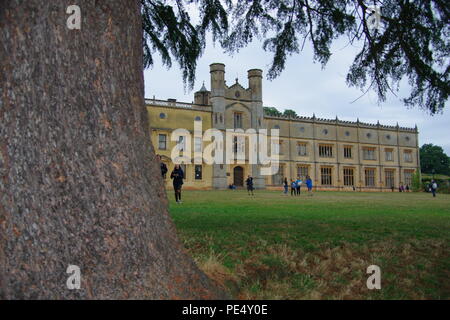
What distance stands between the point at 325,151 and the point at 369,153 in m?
6.85

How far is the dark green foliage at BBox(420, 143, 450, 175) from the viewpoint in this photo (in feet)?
251

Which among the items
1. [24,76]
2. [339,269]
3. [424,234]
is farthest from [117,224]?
[424,234]

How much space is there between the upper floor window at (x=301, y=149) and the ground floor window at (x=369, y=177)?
30.9ft

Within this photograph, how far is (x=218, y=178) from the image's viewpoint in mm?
38438

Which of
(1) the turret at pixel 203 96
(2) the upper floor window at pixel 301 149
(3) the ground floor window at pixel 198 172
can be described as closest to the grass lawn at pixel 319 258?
(3) the ground floor window at pixel 198 172

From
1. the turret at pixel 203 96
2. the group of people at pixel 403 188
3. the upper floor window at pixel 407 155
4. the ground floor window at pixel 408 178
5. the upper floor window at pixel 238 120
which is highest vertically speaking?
the turret at pixel 203 96

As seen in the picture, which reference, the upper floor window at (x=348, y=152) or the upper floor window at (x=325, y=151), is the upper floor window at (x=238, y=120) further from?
the upper floor window at (x=348, y=152)

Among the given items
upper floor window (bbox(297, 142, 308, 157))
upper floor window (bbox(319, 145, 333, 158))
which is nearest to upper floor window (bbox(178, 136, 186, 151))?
upper floor window (bbox(297, 142, 308, 157))

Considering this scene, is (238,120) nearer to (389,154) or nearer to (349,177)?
(349,177)

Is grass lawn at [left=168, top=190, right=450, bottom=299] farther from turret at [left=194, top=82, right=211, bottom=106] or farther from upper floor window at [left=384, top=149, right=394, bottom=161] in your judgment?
upper floor window at [left=384, top=149, right=394, bottom=161]

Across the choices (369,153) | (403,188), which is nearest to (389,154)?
(369,153)

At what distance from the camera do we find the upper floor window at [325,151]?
46.1 m
